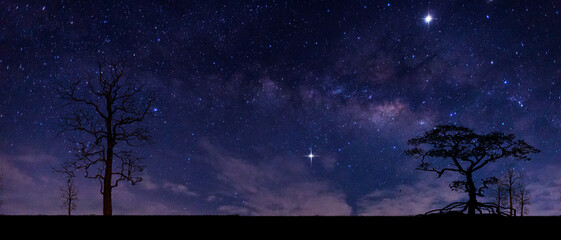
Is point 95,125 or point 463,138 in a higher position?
point 95,125

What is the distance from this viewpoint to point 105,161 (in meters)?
17.3
